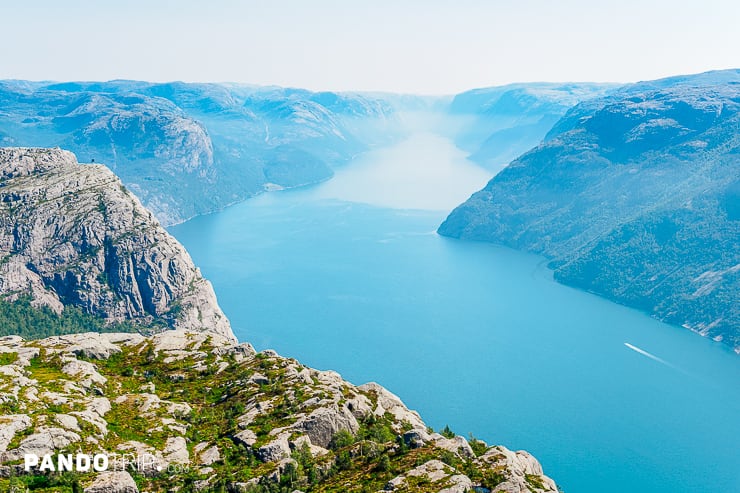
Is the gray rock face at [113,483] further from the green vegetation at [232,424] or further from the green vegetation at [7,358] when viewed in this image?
the green vegetation at [7,358]

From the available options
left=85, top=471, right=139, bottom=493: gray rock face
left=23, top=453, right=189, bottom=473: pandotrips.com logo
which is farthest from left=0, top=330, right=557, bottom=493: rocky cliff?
left=23, top=453, right=189, bottom=473: pandotrips.com logo

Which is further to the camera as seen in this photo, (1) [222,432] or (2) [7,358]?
(2) [7,358]

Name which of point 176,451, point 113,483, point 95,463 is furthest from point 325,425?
point 95,463

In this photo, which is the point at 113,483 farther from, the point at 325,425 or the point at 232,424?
the point at 325,425

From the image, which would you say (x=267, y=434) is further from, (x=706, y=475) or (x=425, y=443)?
(x=706, y=475)

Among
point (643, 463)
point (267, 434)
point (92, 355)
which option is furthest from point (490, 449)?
point (643, 463)
